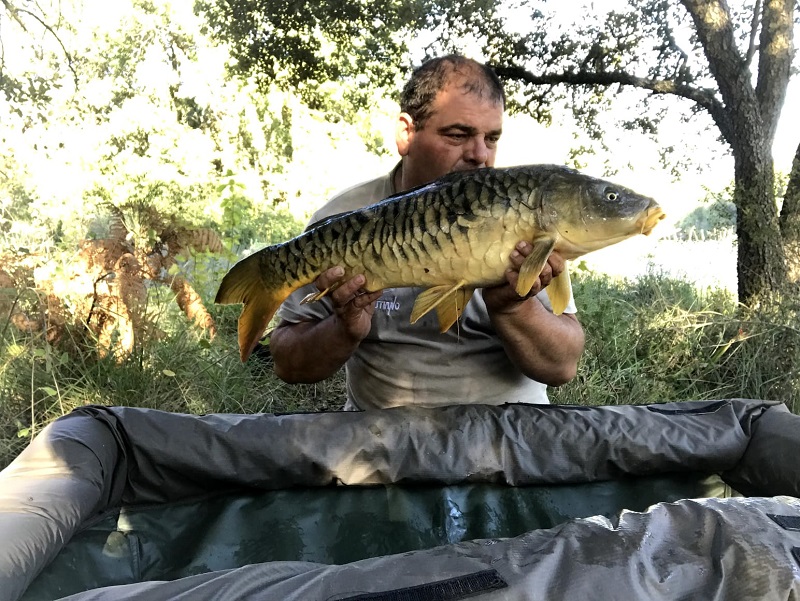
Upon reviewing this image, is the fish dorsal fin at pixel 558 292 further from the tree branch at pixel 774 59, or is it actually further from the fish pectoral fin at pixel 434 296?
the tree branch at pixel 774 59

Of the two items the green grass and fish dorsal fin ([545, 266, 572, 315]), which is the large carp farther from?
the green grass

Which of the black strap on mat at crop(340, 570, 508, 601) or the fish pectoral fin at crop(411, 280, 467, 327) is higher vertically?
the fish pectoral fin at crop(411, 280, 467, 327)

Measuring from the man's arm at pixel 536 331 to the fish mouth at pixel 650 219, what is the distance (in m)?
0.14

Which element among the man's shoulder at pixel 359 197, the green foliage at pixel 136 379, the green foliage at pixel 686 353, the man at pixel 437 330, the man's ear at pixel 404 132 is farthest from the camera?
the green foliage at pixel 686 353

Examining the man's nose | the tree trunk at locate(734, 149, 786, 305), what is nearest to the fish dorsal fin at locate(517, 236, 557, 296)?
the man's nose

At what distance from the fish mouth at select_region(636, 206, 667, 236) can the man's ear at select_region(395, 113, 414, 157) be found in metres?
0.63

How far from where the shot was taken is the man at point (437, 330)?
1.29m

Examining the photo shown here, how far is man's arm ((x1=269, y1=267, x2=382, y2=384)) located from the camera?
1121 mm

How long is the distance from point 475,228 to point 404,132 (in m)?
0.55

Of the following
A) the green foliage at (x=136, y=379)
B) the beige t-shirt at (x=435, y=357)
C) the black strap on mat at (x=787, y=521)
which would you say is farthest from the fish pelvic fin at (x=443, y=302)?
the green foliage at (x=136, y=379)

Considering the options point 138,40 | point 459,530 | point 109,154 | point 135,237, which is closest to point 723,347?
point 459,530

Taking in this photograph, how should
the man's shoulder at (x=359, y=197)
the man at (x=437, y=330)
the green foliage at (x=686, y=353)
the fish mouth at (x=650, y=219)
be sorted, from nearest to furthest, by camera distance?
the fish mouth at (x=650, y=219)
the man at (x=437, y=330)
the man's shoulder at (x=359, y=197)
the green foliage at (x=686, y=353)

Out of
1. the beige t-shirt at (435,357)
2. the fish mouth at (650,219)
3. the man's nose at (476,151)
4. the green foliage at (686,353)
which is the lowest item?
the green foliage at (686,353)

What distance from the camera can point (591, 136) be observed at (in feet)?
13.3
